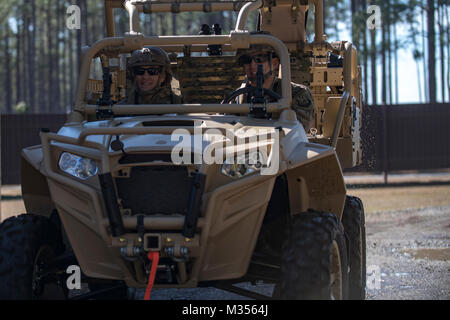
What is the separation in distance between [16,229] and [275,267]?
1.63 m

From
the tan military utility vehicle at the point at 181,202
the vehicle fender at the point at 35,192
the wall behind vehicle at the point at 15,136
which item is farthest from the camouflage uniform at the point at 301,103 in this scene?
the wall behind vehicle at the point at 15,136

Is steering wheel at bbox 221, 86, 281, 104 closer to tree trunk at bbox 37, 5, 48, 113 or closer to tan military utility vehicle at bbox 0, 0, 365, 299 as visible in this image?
tan military utility vehicle at bbox 0, 0, 365, 299

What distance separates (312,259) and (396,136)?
20.0 meters

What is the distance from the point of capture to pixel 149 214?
4.91m

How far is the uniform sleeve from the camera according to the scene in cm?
662

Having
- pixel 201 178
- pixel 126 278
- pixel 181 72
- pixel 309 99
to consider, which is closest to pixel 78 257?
pixel 126 278

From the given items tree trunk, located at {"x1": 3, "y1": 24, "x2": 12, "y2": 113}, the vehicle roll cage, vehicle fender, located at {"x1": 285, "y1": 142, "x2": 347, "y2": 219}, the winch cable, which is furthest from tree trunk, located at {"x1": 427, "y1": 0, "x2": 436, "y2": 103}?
tree trunk, located at {"x1": 3, "y1": 24, "x2": 12, "y2": 113}

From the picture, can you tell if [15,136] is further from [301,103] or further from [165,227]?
[165,227]

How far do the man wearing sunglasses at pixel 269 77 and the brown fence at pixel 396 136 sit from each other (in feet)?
53.7

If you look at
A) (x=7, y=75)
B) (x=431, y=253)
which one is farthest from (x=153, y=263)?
(x=7, y=75)

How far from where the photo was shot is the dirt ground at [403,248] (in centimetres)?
756

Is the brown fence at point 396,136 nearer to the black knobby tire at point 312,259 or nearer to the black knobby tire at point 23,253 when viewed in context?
the black knobby tire at point 312,259

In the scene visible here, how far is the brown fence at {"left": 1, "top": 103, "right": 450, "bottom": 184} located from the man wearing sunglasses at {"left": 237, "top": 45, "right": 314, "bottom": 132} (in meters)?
16.4
